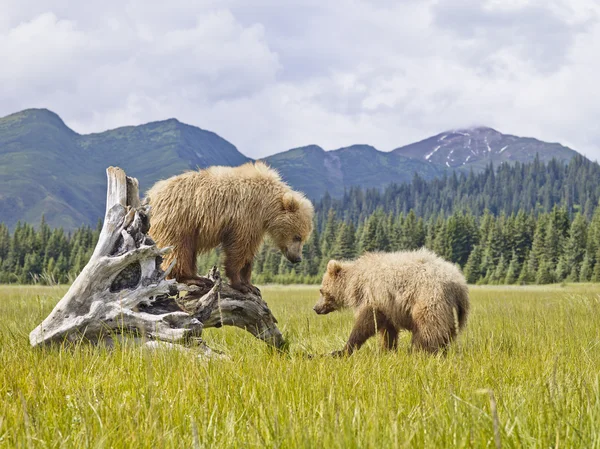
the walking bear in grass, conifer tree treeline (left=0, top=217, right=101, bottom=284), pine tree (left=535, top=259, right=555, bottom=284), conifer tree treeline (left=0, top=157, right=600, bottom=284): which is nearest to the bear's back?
the walking bear in grass

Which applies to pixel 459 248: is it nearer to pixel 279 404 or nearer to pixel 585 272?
pixel 585 272

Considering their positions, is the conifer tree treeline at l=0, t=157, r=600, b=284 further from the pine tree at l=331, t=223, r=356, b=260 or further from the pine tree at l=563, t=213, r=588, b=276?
the pine tree at l=331, t=223, r=356, b=260

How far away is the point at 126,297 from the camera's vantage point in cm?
545

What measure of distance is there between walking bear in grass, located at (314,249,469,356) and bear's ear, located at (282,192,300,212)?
4.23 feet

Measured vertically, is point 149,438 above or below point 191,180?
below

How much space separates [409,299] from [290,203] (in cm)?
205

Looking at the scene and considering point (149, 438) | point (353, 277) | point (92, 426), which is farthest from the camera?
point (353, 277)

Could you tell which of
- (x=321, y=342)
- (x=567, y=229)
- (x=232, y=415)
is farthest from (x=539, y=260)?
(x=232, y=415)

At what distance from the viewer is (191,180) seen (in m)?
6.98

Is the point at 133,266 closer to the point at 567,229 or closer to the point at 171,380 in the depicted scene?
the point at 171,380

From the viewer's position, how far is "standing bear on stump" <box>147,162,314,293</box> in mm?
6617

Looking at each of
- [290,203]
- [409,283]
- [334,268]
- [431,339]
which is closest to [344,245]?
[334,268]

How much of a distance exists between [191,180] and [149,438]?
4.76 meters

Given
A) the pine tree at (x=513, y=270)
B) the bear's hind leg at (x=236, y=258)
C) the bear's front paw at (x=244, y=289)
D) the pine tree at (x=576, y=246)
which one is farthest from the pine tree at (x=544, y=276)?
the bear's front paw at (x=244, y=289)
